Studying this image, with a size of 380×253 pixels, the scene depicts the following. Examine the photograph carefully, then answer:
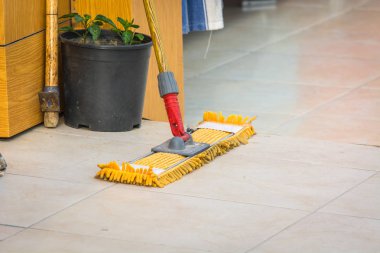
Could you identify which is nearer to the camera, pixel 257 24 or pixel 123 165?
pixel 123 165

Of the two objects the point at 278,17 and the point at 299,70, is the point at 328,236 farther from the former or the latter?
the point at 278,17

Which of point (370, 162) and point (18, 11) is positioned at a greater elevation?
point (18, 11)

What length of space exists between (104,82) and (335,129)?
49.8 inches

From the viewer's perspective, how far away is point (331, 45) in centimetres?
734

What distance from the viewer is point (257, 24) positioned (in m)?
8.18

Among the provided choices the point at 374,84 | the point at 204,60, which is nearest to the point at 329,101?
the point at 374,84

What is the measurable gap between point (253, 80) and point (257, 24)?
78.9 inches

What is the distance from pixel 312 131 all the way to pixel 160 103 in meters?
0.81

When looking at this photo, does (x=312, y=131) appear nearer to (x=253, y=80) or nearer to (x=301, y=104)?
(x=301, y=104)

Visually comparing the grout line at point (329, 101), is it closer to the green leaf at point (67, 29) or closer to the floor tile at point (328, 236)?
the green leaf at point (67, 29)

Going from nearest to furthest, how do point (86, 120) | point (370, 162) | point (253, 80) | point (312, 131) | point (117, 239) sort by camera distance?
1. point (117, 239)
2. point (370, 162)
3. point (86, 120)
4. point (312, 131)
5. point (253, 80)

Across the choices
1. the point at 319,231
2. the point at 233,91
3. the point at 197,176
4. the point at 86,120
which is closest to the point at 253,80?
the point at 233,91

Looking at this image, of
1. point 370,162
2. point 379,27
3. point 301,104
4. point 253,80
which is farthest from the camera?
point 379,27


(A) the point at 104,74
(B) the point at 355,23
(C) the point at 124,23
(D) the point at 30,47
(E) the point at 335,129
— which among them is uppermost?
(C) the point at 124,23
